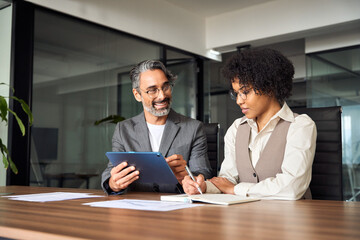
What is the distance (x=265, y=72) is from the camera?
1.97 metres

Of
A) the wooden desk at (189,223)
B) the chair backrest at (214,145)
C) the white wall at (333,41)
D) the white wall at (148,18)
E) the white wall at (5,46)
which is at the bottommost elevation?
the wooden desk at (189,223)

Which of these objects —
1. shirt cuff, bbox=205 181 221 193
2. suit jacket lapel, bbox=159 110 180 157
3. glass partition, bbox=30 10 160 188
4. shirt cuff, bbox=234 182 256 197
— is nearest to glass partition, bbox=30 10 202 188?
glass partition, bbox=30 10 160 188

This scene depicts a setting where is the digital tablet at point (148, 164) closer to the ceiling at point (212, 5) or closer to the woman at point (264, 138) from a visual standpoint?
the woman at point (264, 138)

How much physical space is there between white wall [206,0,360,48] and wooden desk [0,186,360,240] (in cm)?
470

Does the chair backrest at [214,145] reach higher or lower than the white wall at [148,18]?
lower

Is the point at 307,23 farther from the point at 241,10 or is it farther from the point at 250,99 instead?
the point at 250,99

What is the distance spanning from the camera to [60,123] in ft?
14.3

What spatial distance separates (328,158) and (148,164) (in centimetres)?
103

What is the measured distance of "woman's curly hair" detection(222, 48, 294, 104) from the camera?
195 centimetres

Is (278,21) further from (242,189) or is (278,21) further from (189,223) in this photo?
(189,223)

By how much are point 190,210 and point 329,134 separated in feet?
4.02

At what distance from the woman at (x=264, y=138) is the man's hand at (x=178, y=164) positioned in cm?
10

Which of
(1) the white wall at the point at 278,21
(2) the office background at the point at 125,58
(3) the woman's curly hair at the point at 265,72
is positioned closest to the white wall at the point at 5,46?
(2) the office background at the point at 125,58

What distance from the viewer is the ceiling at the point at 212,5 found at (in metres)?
5.95
